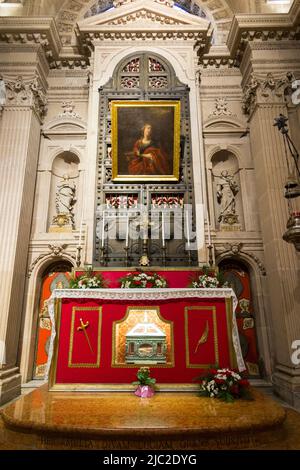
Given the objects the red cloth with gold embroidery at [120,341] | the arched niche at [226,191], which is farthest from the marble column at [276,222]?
the red cloth with gold embroidery at [120,341]

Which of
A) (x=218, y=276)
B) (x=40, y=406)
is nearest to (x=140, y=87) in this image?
(x=218, y=276)

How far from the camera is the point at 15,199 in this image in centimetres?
682

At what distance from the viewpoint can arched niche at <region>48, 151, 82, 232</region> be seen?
25.5ft

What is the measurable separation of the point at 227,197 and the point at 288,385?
4.42 meters

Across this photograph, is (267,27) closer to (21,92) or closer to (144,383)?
(21,92)

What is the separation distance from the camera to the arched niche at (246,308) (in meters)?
6.90

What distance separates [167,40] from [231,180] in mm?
4250

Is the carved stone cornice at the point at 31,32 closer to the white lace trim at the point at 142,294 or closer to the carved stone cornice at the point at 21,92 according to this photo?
the carved stone cornice at the point at 21,92

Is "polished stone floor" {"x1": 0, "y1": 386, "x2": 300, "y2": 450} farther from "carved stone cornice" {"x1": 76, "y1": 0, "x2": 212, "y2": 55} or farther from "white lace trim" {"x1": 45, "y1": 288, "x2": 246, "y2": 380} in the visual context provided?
"carved stone cornice" {"x1": 76, "y1": 0, "x2": 212, "y2": 55}

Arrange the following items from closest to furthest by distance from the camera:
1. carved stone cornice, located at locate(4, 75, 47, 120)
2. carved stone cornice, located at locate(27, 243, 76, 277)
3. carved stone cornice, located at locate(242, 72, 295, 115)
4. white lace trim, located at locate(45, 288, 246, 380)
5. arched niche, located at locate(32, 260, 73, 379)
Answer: white lace trim, located at locate(45, 288, 246, 380), arched niche, located at locate(32, 260, 73, 379), carved stone cornice, located at locate(27, 243, 76, 277), carved stone cornice, located at locate(242, 72, 295, 115), carved stone cornice, located at locate(4, 75, 47, 120)

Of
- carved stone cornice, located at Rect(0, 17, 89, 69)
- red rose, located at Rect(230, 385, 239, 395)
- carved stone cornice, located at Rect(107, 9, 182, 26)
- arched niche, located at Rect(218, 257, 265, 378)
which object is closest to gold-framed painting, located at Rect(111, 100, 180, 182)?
carved stone cornice, located at Rect(0, 17, 89, 69)

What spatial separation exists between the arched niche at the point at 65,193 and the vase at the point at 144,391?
429cm

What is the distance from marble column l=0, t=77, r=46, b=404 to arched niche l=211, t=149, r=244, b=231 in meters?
4.54

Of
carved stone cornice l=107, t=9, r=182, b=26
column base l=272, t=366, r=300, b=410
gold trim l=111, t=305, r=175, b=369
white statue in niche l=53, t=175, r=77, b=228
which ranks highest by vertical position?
carved stone cornice l=107, t=9, r=182, b=26
